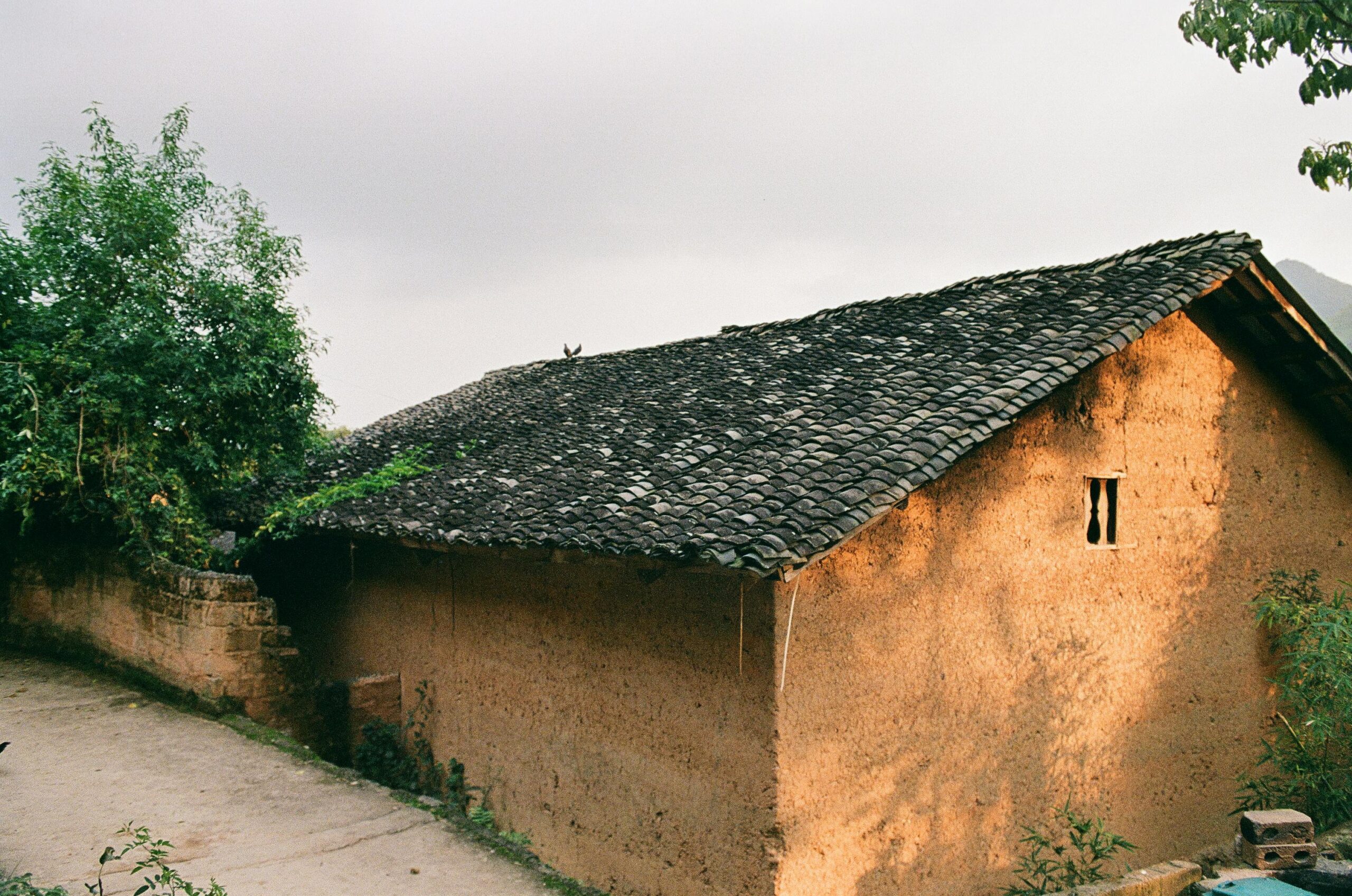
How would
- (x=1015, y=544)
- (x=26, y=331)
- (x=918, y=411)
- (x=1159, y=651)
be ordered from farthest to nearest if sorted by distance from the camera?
1. (x=26, y=331)
2. (x=1159, y=651)
3. (x=1015, y=544)
4. (x=918, y=411)

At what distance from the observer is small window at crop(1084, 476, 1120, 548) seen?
7.38 m

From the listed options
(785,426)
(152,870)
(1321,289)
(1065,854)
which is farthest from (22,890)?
(1321,289)

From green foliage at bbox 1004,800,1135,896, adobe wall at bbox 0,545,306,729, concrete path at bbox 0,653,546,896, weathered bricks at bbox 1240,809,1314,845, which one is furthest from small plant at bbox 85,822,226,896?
weathered bricks at bbox 1240,809,1314,845

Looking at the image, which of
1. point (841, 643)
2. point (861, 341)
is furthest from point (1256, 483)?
point (841, 643)

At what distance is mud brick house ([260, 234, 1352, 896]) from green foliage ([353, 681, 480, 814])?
233mm

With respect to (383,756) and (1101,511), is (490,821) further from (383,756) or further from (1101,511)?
(1101,511)

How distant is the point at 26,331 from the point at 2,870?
6.42 metres

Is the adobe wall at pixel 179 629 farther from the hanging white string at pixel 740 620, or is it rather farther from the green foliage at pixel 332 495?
the hanging white string at pixel 740 620

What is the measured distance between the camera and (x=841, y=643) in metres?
5.91

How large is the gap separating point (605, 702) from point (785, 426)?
2572 mm

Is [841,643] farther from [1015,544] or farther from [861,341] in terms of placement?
[861,341]

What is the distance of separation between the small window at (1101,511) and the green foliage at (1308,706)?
208cm

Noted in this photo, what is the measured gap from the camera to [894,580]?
20.3 feet

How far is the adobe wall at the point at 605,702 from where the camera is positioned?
227 inches
